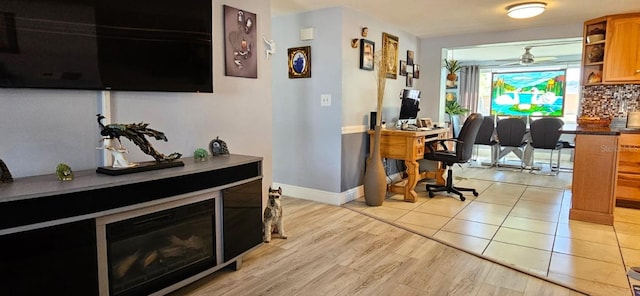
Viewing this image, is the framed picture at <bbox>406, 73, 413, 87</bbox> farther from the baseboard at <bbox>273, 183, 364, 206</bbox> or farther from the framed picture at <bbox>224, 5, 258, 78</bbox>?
the framed picture at <bbox>224, 5, 258, 78</bbox>

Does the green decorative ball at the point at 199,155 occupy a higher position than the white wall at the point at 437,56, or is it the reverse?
the white wall at the point at 437,56

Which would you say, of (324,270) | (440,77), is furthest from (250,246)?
(440,77)

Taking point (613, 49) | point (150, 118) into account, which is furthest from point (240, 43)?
point (613, 49)

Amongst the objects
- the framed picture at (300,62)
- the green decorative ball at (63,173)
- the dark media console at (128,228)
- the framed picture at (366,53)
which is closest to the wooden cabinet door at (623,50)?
the framed picture at (366,53)

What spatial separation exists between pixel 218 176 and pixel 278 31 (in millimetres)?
2545

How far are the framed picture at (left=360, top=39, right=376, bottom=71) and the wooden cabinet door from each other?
2694mm

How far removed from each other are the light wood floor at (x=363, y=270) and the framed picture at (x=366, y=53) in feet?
6.29

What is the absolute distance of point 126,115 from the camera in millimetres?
2199

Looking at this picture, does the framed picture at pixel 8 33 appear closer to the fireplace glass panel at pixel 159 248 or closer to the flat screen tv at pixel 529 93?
the fireplace glass panel at pixel 159 248

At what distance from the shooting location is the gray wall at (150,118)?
1802 mm

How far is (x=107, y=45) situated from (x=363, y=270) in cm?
200

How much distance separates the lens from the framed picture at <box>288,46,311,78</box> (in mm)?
4082

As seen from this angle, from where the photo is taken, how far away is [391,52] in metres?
4.80

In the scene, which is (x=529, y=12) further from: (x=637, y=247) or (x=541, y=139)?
(x=541, y=139)
